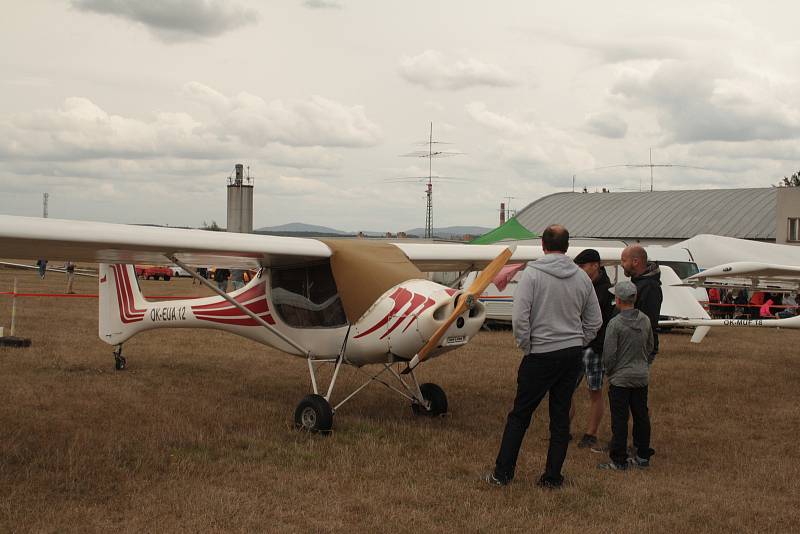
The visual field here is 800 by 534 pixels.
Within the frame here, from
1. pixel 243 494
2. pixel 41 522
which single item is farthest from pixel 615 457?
pixel 41 522

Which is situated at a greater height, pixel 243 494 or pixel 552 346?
pixel 552 346

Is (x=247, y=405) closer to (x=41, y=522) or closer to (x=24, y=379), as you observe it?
(x=24, y=379)

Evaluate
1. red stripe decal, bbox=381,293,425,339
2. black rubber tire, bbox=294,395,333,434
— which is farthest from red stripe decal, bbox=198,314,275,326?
red stripe decal, bbox=381,293,425,339

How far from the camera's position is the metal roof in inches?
1816

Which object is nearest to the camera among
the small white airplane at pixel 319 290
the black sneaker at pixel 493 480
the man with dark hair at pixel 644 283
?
the black sneaker at pixel 493 480

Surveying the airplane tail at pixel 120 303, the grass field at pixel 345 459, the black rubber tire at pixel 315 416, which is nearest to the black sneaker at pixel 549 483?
the grass field at pixel 345 459

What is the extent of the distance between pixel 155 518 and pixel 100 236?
2.53m

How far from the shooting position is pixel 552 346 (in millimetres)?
5328

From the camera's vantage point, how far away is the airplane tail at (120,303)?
10.2 meters

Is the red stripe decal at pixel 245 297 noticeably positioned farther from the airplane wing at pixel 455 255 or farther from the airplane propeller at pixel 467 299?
the airplane propeller at pixel 467 299

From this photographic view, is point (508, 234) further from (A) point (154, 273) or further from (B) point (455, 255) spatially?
(A) point (154, 273)

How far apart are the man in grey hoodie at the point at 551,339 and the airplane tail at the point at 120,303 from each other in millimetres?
6237

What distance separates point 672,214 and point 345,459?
47.2 meters

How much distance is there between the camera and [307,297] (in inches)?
317
